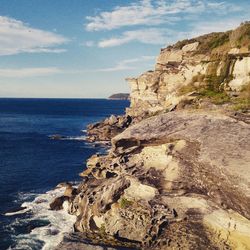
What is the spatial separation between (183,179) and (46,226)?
18.8 meters

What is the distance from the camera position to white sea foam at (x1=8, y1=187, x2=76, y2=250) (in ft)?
146

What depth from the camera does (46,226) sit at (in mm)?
49125

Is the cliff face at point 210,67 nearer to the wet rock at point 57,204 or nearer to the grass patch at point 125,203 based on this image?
the grass patch at point 125,203

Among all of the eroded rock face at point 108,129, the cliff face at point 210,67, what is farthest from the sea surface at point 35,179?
the cliff face at point 210,67

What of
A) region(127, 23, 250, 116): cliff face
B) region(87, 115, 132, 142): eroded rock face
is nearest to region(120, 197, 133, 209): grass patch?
region(127, 23, 250, 116): cliff face

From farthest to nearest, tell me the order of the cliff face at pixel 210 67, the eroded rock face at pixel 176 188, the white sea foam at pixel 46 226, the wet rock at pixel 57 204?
the wet rock at pixel 57 204 → the cliff face at pixel 210 67 → the white sea foam at pixel 46 226 → the eroded rock face at pixel 176 188

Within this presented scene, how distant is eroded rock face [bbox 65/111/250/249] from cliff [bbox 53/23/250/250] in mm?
96

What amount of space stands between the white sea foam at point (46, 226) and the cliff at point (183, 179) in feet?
5.84

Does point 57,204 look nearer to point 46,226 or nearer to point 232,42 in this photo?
point 46,226

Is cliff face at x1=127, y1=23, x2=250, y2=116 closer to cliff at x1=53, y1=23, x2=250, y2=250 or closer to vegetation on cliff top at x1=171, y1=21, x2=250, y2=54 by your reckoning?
vegetation on cliff top at x1=171, y1=21, x2=250, y2=54

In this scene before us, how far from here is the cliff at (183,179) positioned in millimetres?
37500

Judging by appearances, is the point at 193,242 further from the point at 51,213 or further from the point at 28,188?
the point at 28,188

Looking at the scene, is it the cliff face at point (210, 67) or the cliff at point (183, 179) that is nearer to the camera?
the cliff at point (183, 179)

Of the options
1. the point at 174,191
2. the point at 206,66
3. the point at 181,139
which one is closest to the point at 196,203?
the point at 174,191
